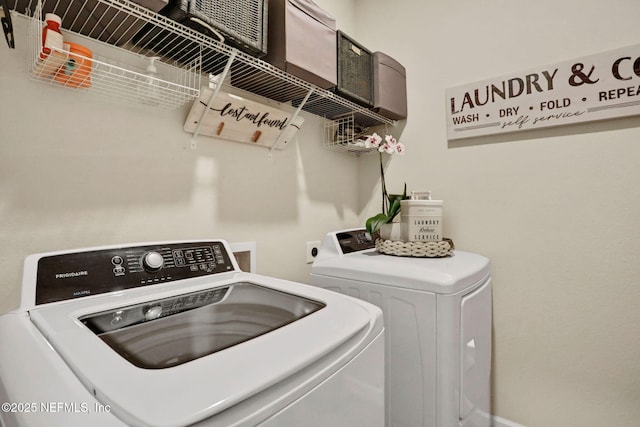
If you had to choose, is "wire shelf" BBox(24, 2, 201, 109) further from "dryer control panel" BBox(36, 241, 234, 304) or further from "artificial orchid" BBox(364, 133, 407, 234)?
"artificial orchid" BBox(364, 133, 407, 234)

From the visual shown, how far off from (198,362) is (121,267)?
1.91 ft

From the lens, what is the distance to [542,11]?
1548mm

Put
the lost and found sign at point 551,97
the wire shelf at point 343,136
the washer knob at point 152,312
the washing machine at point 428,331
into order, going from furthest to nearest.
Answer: the wire shelf at point 343,136, the lost and found sign at point 551,97, the washing machine at point 428,331, the washer knob at point 152,312

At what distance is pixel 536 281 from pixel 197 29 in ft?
5.97

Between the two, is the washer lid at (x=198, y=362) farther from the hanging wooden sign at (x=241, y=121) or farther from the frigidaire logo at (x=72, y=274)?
the hanging wooden sign at (x=241, y=121)

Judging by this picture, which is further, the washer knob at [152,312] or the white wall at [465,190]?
the white wall at [465,190]

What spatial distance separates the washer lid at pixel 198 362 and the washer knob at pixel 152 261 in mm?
180

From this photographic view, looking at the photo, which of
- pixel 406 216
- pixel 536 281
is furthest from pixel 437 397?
pixel 536 281

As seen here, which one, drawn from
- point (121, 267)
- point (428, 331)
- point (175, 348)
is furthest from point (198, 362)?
point (428, 331)

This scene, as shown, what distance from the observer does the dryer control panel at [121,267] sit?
2.68 feet

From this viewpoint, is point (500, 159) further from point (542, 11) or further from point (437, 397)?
point (437, 397)

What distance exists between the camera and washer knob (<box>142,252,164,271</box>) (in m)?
0.97
